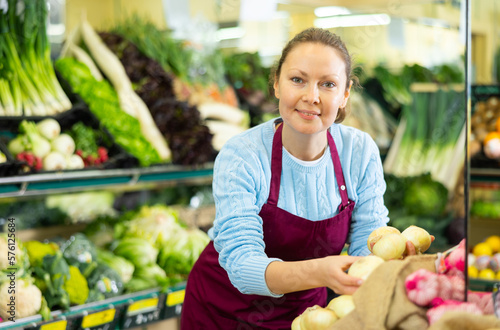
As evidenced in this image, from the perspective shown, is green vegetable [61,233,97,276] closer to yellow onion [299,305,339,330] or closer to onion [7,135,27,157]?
onion [7,135,27,157]

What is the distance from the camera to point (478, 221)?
4.79 meters

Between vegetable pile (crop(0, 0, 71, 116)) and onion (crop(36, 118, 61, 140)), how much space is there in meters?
0.10

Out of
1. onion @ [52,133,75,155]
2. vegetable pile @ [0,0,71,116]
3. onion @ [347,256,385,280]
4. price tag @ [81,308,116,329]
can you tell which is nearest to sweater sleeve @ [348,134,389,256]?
onion @ [347,256,385,280]

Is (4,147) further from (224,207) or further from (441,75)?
(441,75)

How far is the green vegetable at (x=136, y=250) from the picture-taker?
330cm

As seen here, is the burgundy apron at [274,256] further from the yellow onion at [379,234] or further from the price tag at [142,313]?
the price tag at [142,313]

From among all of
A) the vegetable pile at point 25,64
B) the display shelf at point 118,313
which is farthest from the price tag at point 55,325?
the vegetable pile at point 25,64

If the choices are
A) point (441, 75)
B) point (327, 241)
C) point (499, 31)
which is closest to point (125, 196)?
point (327, 241)

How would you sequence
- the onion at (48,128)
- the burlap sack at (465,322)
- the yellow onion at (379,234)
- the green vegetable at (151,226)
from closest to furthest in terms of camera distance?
the burlap sack at (465,322) < the yellow onion at (379,234) < the onion at (48,128) < the green vegetable at (151,226)

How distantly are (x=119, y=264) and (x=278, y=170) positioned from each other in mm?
1785

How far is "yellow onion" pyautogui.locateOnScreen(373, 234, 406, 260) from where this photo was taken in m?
1.31

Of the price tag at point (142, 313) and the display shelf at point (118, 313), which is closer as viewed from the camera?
the display shelf at point (118, 313)

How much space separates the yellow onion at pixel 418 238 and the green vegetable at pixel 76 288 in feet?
6.28

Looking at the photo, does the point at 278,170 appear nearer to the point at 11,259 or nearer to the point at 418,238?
the point at 418,238
